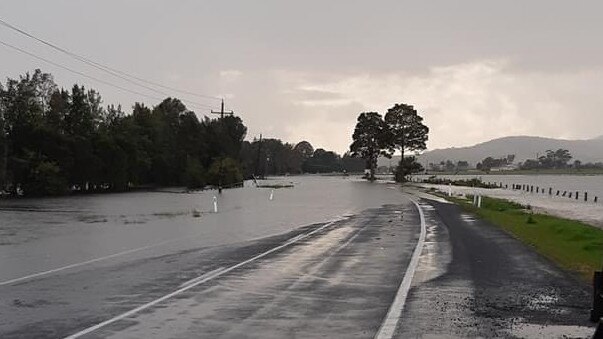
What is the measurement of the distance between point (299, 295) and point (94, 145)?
75720 mm

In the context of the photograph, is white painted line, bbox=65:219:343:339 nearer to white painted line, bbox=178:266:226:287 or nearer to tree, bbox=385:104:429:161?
white painted line, bbox=178:266:226:287

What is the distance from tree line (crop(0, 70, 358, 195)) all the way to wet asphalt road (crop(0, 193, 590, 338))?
55.7 meters

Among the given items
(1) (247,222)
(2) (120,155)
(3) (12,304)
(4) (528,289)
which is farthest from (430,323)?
(2) (120,155)

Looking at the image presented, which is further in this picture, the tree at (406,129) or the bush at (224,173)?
the tree at (406,129)

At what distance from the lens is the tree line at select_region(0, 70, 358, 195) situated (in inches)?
2682

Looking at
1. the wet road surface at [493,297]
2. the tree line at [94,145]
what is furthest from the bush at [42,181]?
the wet road surface at [493,297]

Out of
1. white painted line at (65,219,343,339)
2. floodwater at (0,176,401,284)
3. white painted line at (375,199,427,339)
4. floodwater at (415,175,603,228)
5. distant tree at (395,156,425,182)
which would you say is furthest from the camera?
distant tree at (395,156,425,182)

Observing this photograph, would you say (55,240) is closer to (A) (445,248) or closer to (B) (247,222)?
(B) (247,222)

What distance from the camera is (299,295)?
10.5 metres

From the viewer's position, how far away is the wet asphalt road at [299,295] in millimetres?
8125

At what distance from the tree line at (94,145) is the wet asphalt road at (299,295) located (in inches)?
2193

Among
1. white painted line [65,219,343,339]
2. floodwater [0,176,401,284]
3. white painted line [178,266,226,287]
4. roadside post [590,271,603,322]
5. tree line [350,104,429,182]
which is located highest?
tree line [350,104,429,182]

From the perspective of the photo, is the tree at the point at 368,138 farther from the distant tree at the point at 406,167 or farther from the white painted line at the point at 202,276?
the white painted line at the point at 202,276

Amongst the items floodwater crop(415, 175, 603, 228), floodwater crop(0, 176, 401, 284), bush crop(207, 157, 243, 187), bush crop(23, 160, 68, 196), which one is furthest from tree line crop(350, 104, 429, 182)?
floodwater crop(0, 176, 401, 284)
